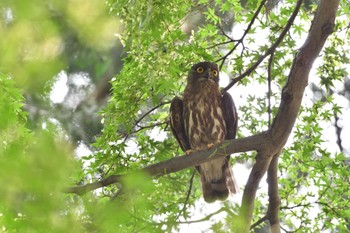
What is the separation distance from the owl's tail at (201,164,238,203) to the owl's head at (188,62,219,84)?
2.12 ft

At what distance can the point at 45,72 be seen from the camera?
664mm

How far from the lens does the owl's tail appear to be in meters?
4.00

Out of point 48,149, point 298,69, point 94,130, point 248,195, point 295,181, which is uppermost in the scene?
point 94,130

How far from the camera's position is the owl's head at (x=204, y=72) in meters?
3.80

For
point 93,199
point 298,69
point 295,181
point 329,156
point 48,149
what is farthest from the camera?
point 295,181

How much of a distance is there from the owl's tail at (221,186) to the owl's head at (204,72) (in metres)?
0.64

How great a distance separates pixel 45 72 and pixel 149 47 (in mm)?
2479

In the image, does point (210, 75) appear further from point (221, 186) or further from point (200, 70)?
point (221, 186)

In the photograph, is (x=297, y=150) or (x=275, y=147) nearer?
(x=275, y=147)

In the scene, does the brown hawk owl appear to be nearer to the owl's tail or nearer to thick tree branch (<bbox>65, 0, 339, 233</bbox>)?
the owl's tail

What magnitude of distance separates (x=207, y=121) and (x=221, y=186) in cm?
48

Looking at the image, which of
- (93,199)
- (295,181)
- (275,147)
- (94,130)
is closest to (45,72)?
(93,199)

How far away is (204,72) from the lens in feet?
12.8

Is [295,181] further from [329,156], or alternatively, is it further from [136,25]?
[136,25]
